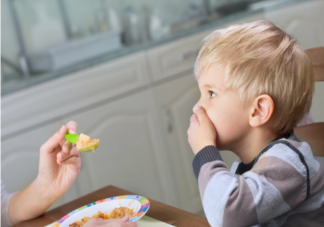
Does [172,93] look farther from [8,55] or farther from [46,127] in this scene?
[8,55]

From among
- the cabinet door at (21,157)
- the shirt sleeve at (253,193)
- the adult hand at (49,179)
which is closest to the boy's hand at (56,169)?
the adult hand at (49,179)

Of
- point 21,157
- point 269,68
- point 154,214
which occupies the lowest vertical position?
point 21,157

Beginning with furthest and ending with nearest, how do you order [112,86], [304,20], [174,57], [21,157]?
→ [304,20], [174,57], [112,86], [21,157]

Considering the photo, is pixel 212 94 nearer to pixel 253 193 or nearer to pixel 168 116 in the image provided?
pixel 253 193

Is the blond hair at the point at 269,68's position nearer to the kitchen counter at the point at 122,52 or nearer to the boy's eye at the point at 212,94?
the boy's eye at the point at 212,94

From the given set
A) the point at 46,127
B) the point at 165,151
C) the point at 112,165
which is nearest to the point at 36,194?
the point at 46,127

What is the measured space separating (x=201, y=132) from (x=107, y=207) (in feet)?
0.83

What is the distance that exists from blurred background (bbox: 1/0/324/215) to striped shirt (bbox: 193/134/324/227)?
103 cm

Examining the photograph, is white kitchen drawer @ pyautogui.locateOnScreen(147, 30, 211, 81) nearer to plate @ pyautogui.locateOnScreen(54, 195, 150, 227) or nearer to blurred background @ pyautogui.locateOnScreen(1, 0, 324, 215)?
blurred background @ pyautogui.locateOnScreen(1, 0, 324, 215)

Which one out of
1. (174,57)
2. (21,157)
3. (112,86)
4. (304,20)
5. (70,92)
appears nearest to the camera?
(21,157)

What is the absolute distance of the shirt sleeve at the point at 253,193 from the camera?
677 millimetres

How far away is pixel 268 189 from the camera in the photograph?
0.68 metres

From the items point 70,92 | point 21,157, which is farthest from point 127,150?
point 21,157

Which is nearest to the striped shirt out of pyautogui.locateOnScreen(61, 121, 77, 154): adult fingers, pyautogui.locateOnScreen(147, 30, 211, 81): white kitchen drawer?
pyautogui.locateOnScreen(61, 121, 77, 154): adult fingers
